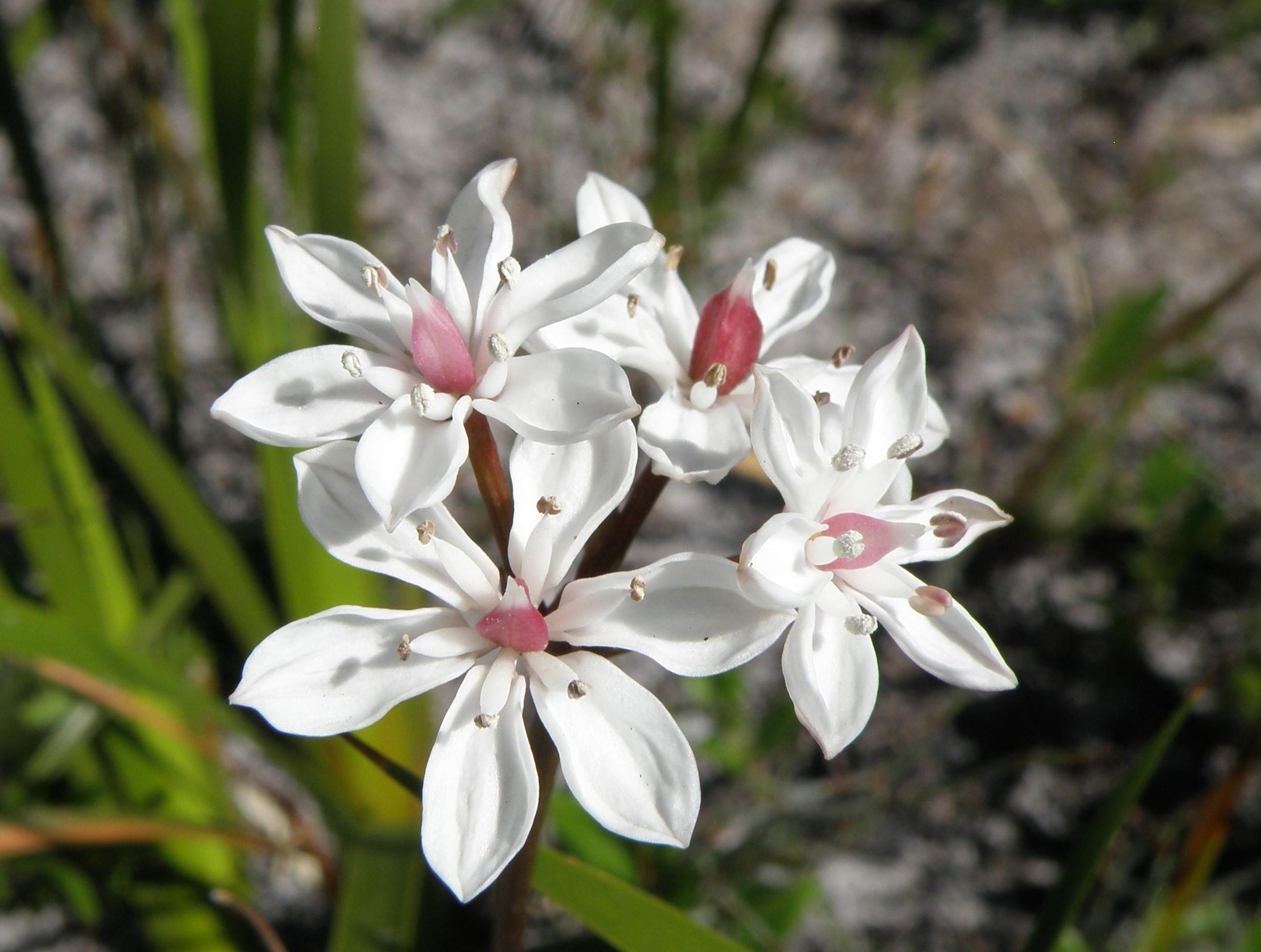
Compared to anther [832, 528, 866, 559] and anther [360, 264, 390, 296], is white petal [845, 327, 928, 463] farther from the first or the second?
anther [360, 264, 390, 296]

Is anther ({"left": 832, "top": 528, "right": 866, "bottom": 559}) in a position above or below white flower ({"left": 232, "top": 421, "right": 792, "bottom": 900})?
above

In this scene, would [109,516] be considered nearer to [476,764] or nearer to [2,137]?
[2,137]

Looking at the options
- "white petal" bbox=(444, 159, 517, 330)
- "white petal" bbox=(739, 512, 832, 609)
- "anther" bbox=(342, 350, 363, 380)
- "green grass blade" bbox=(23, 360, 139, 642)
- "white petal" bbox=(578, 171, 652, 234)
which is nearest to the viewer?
"white petal" bbox=(739, 512, 832, 609)

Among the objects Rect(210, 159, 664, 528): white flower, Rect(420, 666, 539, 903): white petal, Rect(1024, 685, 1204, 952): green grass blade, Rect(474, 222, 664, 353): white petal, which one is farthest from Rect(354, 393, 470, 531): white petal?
Rect(1024, 685, 1204, 952): green grass blade

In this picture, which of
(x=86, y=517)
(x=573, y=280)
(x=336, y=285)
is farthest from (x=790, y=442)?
(x=86, y=517)

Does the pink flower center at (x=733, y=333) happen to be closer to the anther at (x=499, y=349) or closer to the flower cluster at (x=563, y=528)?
the flower cluster at (x=563, y=528)

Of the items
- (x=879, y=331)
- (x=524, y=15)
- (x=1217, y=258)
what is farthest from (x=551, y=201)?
(x=1217, y=258)

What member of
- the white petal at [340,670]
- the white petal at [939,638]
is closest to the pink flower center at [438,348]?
the white petal at [340,670]
